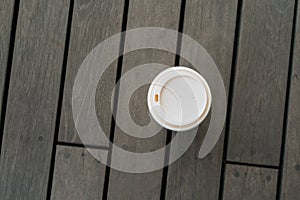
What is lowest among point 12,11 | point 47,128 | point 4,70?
point 47,128

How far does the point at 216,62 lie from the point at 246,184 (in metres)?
0.28

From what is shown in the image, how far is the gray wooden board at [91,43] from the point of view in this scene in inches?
37.2

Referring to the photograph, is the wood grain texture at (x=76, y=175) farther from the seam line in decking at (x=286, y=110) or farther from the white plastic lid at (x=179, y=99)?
the seam line in decking at (x=286, y=110)

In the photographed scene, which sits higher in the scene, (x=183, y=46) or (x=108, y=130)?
(x=183, y=46)

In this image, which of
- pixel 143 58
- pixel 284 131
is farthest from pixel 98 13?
pixel 284 131

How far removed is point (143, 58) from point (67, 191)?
0.33 meters

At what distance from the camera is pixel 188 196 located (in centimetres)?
94

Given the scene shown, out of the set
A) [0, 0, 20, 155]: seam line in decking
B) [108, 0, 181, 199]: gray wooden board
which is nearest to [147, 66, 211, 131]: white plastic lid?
[108, 0, 181, 199]: gray wooden board

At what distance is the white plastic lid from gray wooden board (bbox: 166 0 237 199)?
0.04m

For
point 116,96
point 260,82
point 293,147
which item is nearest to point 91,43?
point 116,96

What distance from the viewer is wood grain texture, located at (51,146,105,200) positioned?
0.94 metres

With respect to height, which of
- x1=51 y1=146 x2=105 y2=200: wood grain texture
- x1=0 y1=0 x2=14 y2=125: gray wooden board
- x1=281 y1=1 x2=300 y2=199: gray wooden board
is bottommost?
x1=51 y1=146 x2=105 y2=200: wood grain texture

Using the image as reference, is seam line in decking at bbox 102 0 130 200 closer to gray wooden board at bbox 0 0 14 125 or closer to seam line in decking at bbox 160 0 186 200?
seam line in decking at bbox 160 0 186 200

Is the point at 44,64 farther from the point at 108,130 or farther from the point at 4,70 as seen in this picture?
the point at 108,130
